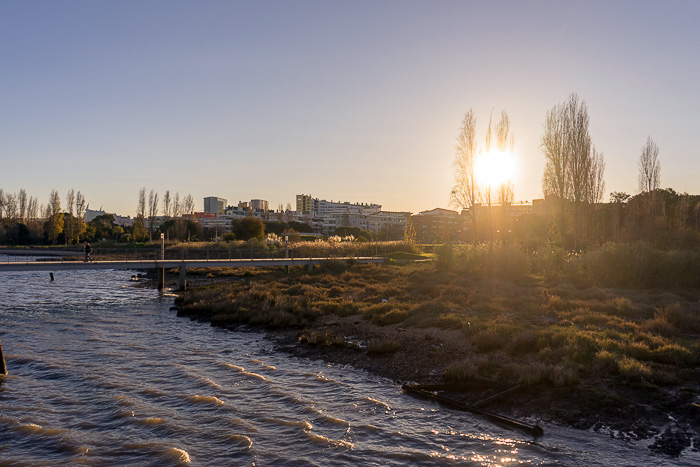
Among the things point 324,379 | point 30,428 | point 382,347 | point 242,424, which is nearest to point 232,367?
point 324,379

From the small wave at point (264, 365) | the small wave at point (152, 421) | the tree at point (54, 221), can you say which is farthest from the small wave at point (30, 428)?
the tree at point (54, 221)

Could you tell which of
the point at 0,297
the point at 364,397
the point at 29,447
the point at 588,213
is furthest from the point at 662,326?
the point at 0,297

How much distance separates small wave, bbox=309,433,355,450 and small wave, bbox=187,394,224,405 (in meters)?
3.11

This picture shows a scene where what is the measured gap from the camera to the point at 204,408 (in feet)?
37.5

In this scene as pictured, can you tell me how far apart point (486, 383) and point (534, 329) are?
4.62 meters

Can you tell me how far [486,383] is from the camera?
11703mm

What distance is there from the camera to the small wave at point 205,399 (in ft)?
38.6

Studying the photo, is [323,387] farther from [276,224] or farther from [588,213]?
[276,224]

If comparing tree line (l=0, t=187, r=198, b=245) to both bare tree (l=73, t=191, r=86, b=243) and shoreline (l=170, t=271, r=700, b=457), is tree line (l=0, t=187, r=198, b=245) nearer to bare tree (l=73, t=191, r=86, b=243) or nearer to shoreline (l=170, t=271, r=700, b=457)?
bare tree (l=73, t=191, r=86, b=243)

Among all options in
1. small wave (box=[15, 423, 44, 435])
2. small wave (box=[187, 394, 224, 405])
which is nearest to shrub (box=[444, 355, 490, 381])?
small wave (box=[187, 394, 224, 405])

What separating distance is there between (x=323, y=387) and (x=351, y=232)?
9085cm

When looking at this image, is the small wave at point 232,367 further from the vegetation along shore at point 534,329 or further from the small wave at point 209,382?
the vegetation along shore at point 534,329

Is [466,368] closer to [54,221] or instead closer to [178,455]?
[178,455]

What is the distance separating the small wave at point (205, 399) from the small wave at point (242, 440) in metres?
2.06
